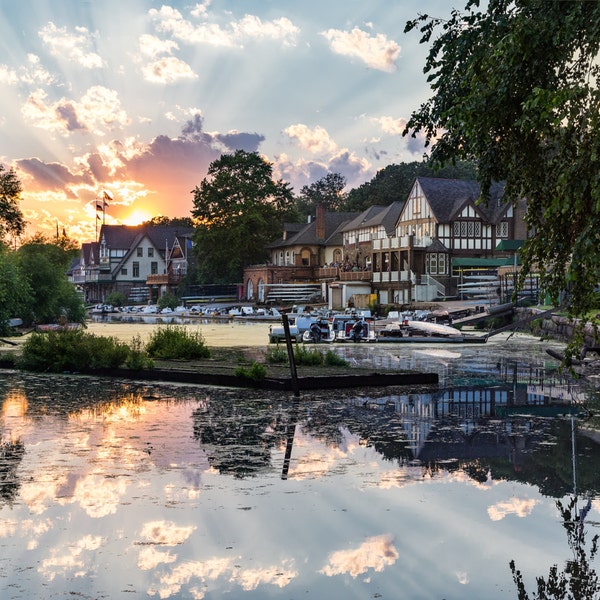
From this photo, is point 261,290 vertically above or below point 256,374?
above

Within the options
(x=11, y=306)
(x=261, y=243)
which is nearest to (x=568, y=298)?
(x=11, y=306)

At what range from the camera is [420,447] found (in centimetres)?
1422

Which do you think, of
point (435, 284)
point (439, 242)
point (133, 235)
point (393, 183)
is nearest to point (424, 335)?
point (435, 284)

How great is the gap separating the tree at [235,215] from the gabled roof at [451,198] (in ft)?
89.7

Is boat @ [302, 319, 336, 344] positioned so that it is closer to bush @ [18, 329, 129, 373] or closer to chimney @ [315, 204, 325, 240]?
bush @ [18, 329, 129, 373]

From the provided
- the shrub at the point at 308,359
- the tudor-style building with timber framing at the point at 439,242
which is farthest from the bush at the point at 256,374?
the tudor-style building with timber framing at the point at 439,242

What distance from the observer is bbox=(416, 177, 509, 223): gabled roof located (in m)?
91.9

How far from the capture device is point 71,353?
29.1 m

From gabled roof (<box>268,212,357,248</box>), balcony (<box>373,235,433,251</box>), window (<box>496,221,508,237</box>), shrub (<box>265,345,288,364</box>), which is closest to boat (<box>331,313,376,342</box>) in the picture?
shrub (<box>265,345,288,364</box>)

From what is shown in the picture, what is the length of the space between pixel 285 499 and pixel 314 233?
10553 cm

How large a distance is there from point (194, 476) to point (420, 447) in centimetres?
425

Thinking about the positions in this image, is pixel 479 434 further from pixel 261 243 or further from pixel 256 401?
pixel 261 243

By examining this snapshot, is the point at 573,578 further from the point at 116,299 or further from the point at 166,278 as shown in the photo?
the point at 116,299

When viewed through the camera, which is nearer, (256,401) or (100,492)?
(100,492)
